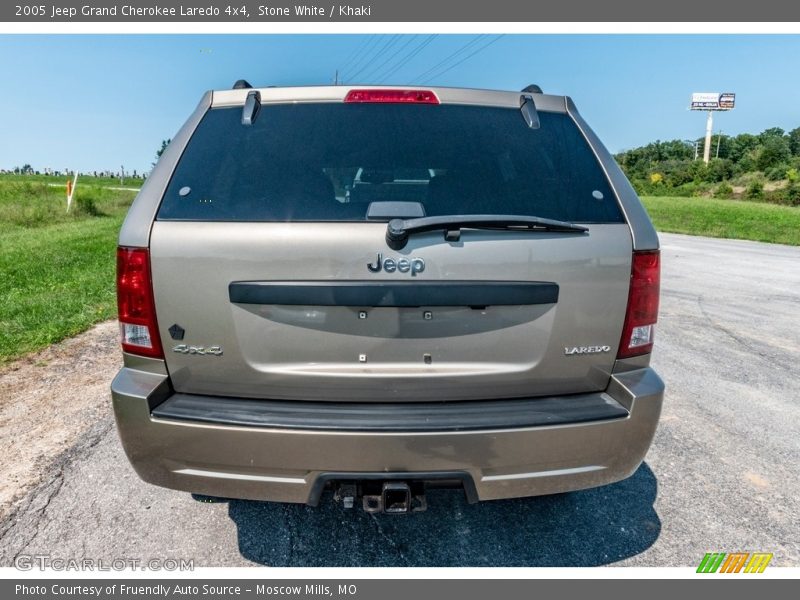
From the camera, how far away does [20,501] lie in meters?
2.66

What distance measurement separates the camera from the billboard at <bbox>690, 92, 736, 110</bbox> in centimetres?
10906

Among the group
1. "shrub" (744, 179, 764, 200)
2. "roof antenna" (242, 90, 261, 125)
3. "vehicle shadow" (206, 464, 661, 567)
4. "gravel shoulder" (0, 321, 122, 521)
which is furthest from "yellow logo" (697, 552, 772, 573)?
"shrub" (744, 179, 764, 200)

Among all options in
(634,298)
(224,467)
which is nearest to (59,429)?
(224,467)

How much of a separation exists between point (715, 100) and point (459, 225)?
13219cm

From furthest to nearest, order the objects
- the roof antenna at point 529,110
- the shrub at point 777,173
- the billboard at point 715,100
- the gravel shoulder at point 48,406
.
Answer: the billboard at point 715,100
the shrub at point 777,173
the gravel shoulder at point 48,406
the roof antenna at point 529,110

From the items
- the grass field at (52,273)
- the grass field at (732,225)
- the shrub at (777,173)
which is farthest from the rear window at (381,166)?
the shrub at (777,173)

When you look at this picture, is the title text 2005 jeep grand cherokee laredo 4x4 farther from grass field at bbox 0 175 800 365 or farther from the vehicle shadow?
grass field at bbox 0 175 800 365

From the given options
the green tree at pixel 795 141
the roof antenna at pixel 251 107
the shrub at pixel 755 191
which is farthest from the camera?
the green tree at pixel 795 141

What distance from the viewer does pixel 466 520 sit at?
2635 millimetres

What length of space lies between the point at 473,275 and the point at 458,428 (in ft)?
1.81

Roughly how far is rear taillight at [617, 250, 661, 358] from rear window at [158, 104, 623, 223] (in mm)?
206

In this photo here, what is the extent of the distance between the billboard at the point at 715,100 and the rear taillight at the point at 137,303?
132 m

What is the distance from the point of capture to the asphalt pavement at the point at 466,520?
2375 mm

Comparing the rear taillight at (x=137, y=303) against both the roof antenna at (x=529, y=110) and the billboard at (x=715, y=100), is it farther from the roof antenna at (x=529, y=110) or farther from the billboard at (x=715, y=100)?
the billboard at (x=715, y=100)
